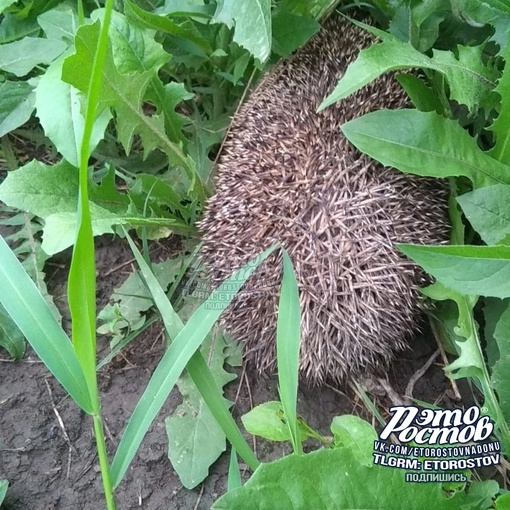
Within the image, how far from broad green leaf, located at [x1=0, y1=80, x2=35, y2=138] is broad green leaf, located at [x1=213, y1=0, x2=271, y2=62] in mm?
741

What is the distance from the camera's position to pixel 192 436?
1842mm

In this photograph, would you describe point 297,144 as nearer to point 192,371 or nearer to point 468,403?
point 192,371

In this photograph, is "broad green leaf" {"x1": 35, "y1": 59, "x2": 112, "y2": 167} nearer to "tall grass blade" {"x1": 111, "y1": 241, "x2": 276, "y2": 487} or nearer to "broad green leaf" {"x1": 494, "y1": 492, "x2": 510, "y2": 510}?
"tall grass blade" {"x1": 111, "y1": 241, "x2": 276, "y2": 487}

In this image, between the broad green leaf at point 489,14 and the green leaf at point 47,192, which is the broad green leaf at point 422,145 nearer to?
the broad green leaf at point 489,14

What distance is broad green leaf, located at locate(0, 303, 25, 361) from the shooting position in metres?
1.95

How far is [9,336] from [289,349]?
937mm

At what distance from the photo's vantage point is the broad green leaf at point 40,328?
1.45m

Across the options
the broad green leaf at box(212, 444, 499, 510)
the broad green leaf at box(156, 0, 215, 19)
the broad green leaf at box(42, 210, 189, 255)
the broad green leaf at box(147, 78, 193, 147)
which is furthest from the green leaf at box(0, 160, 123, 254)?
the broad green leaf at box(212, 444, 499, 510)

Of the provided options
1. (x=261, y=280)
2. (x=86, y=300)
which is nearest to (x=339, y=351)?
(x=261, y=280)

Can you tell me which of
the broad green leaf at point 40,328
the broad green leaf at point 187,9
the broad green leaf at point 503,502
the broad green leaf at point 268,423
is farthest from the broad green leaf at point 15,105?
the broad green leaf at point 503,502

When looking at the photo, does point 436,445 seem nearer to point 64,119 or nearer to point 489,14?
point 489,14

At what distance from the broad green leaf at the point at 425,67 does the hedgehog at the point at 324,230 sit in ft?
0.76

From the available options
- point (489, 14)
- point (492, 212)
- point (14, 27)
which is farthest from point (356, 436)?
point (14, 27)

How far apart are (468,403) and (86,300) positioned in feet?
3.71
